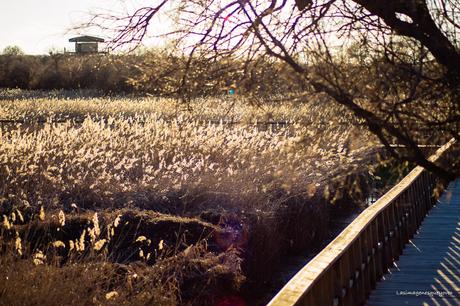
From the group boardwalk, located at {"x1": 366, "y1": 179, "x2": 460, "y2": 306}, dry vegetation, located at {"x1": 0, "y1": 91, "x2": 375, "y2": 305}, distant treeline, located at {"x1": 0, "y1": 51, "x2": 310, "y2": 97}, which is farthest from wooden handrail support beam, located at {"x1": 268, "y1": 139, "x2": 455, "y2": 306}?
distant treeline, located at {"x1": 0, "y1": 51, "x2": 310, "y2": 97}

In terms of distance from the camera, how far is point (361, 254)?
25.5 ft

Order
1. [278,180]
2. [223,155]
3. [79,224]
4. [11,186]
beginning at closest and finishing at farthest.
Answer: [79,224] → [11,186] → [278,180] → [223,155]

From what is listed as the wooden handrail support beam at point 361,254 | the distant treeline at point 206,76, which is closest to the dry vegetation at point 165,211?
the distant treeline at point 206,76

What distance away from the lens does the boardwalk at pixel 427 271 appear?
321 inches

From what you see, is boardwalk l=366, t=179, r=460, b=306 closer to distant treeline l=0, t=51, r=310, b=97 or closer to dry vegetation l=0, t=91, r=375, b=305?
dry vegetation l=0, t=91, r=375, b=305

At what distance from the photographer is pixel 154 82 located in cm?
657

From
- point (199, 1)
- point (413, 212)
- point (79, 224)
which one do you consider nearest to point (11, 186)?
point (79, 224)

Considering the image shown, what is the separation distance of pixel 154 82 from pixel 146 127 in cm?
967

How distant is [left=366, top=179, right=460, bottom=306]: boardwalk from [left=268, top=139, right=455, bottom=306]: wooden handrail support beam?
124 mm

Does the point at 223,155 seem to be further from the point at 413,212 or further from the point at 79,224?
the point at 79,224

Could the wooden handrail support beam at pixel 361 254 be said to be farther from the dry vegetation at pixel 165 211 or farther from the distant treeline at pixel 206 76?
the distant treeline at pixel 206 76

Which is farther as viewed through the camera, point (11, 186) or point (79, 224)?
point (11, 186)

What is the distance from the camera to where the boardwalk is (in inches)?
321

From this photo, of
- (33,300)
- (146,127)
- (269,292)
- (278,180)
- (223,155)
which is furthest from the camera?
(146,127)
